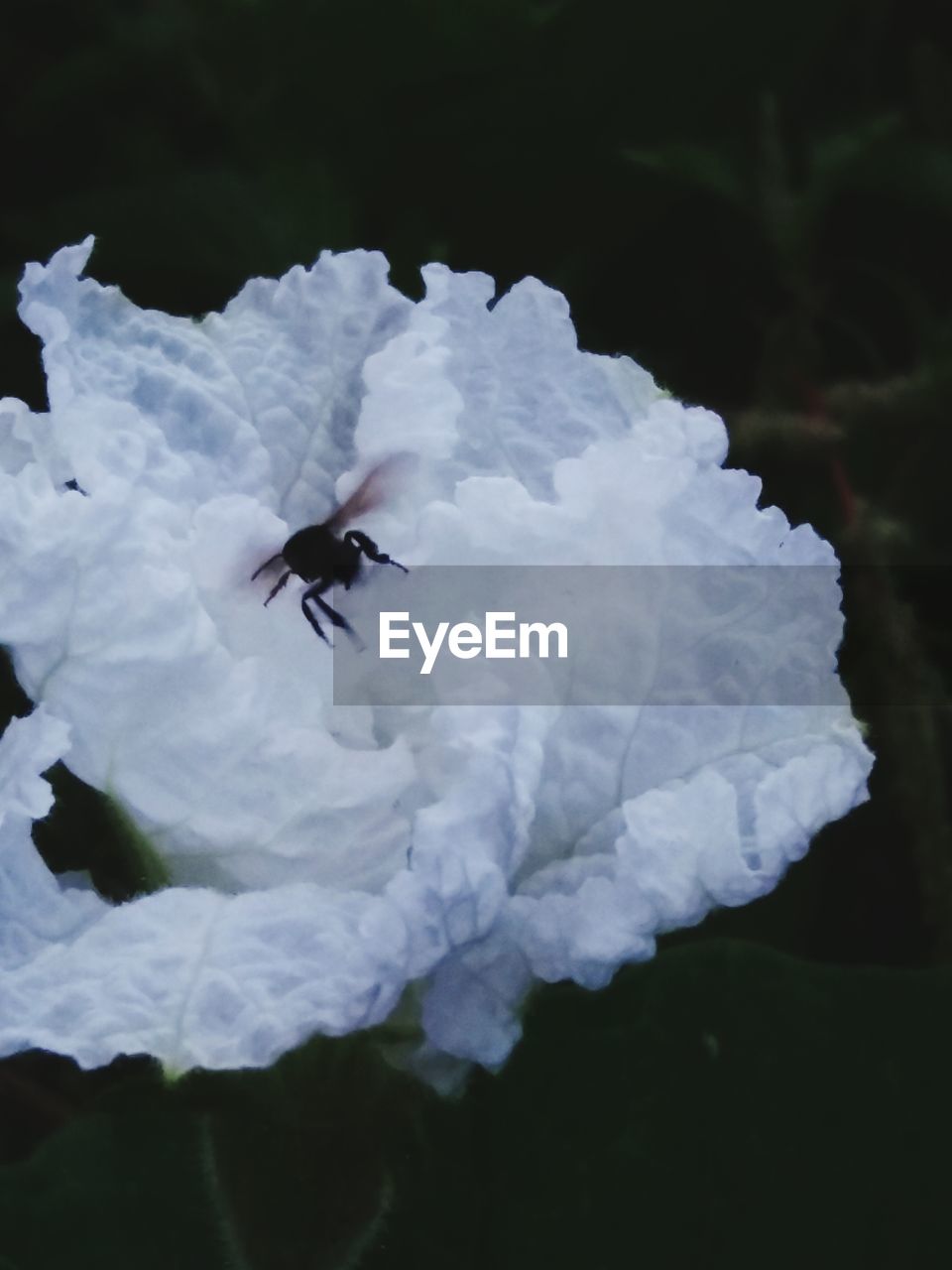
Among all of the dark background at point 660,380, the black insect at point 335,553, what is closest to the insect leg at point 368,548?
the black insect at point 335,553

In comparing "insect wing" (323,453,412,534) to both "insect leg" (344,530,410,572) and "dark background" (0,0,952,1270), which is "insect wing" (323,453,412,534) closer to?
"insect leg" (344,530,410,572)

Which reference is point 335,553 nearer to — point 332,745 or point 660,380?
point 332,745

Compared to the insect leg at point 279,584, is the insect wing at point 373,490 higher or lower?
higher

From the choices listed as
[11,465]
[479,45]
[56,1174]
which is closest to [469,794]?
[11,465]

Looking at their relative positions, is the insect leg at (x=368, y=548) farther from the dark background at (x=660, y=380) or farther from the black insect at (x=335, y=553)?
the dark background at (x=660, y=380)

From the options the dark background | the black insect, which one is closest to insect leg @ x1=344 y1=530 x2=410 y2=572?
the black insect

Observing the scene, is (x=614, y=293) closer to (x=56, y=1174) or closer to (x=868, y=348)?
(x=868, y=348)

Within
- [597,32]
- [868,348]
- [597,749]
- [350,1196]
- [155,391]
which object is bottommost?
[350,1196]
